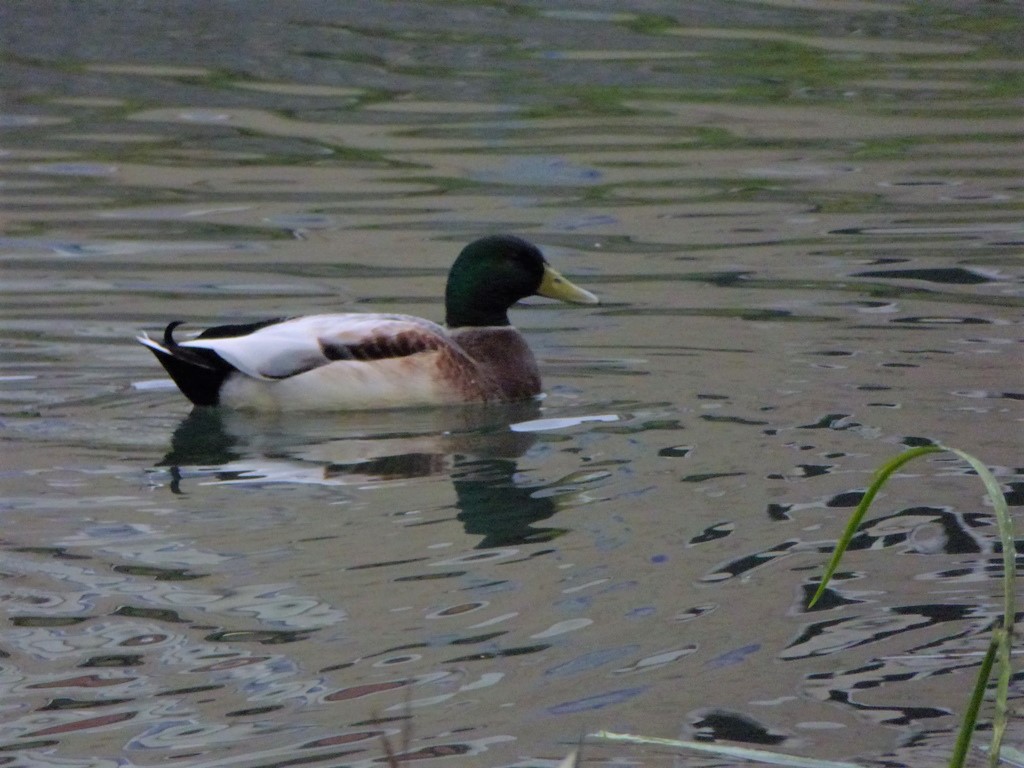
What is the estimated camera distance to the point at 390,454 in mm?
7258

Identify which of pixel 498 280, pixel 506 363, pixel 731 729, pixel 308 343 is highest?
pixel 498 280

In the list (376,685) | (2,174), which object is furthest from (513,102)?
(376,685)

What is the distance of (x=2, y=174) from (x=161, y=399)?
5.57 m

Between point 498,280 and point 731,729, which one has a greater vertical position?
point 498,280

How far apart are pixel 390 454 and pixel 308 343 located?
95 cm

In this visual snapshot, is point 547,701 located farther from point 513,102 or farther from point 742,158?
point 513,102

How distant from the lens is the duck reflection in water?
21.1 ft

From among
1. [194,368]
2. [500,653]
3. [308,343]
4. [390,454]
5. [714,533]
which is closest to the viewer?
[500,653]

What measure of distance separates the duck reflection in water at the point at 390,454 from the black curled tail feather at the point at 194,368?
10 centimetres

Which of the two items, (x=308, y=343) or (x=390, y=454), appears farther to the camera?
(x=308, y=343)

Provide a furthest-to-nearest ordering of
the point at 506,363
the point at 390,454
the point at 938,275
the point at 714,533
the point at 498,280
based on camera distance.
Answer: the point at 938,275 < the point at 498,280 < the point at 506,363 < the point at 390,454 < the point at 714,533

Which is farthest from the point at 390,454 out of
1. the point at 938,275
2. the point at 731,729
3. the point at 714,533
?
the point at 938,275

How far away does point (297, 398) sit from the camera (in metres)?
7.98

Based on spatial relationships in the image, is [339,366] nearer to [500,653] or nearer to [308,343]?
[308,343]
